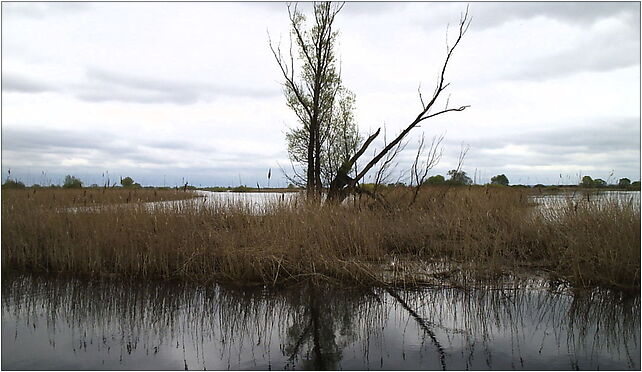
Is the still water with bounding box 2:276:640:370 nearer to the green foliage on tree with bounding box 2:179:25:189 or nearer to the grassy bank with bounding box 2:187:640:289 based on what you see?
the grassy bank with bounding box 2:187:640:289

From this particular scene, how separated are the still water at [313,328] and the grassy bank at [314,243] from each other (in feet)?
1.53

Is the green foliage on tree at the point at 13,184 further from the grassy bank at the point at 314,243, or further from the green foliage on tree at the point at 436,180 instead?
the green foliage on tree at the point at 436,180

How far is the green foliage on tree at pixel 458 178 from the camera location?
1287 cm

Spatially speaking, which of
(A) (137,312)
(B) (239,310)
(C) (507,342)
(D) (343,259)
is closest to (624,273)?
(C) (507,342)

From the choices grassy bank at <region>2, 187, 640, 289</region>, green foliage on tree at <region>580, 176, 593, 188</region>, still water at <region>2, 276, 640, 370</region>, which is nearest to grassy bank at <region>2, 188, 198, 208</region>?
grassy bank at <region>2, 187, 640, 289</region>

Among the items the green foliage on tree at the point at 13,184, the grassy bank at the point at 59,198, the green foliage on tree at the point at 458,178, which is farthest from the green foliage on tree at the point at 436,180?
the green foliage on tree at the point at 13,184

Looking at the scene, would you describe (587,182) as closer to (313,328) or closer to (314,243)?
(314,243)

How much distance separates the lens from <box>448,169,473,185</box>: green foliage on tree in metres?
12.9

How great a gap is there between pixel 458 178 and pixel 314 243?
780cm

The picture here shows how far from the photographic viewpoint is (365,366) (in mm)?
4066

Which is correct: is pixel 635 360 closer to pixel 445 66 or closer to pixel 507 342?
pixel 507 342

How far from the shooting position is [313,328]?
503cm

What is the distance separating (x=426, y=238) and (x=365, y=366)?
16.1ft

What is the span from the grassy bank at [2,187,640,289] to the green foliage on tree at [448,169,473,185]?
354cm
